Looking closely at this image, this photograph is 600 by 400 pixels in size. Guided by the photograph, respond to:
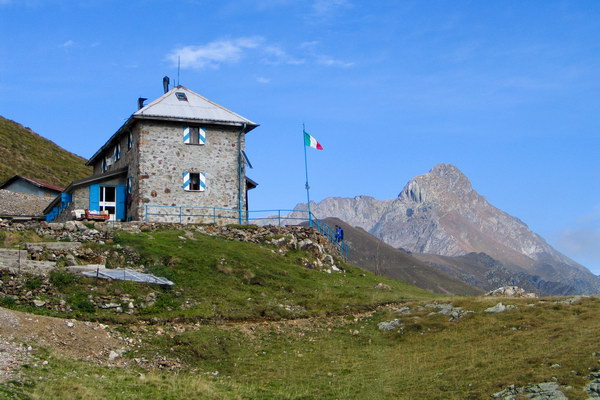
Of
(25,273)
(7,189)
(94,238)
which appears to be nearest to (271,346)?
(25,273)

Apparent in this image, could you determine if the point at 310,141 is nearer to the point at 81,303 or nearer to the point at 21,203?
the point at 81,303

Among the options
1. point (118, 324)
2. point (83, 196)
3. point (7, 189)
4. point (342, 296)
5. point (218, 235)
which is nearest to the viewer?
point (118, 324)

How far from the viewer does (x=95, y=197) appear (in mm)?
52938

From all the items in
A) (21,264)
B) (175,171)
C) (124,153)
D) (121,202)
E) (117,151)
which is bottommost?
(21,264)

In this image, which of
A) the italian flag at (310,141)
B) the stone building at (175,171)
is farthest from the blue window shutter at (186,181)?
the italian flag at (310,141)

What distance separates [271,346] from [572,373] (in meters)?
12.8

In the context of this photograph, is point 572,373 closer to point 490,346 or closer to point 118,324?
point 490,346

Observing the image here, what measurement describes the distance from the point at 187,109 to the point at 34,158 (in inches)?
2029

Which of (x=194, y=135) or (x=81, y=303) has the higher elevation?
(x=194, y=135)

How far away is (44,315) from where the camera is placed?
1240 inches

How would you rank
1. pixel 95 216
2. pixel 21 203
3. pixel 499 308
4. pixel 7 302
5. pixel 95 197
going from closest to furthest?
1. pixel 7 302
2. pixel 499 308
3. pixel 95 216
4. pixel 95 197
5. pixel 21 203

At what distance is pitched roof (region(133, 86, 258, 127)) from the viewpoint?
169 feet

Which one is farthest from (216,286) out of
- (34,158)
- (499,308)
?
(34,158)

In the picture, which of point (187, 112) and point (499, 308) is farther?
point (187, 112)
